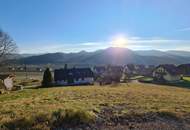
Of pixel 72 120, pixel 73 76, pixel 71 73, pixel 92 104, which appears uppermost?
pixel 72 120

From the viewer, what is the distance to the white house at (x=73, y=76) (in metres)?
62.2

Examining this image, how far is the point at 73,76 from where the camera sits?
63938 mm

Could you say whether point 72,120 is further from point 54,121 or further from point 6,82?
point 6,82

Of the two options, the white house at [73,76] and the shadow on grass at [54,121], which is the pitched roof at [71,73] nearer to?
the white house at [73,76]

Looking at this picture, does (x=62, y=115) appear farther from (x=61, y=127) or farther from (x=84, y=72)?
(x=84, y=72)

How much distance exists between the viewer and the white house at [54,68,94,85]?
62.2 meters

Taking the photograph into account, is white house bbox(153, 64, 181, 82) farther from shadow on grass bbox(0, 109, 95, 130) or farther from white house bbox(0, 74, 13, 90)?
shadow on grass bbox(0, 109, 95, 130)

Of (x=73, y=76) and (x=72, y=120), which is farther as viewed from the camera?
(x=73, y=76)

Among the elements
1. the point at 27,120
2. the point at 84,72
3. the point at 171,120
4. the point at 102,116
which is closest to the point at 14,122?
the point at 27,120

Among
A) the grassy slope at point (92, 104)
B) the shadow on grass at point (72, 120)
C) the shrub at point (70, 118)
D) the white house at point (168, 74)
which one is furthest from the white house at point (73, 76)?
the shrub at point (70, 118)

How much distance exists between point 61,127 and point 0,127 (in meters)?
2.27

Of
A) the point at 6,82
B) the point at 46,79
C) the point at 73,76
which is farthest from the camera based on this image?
the point at 73,76

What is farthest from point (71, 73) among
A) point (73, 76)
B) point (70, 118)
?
point (70, 118)

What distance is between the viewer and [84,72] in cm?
6494
